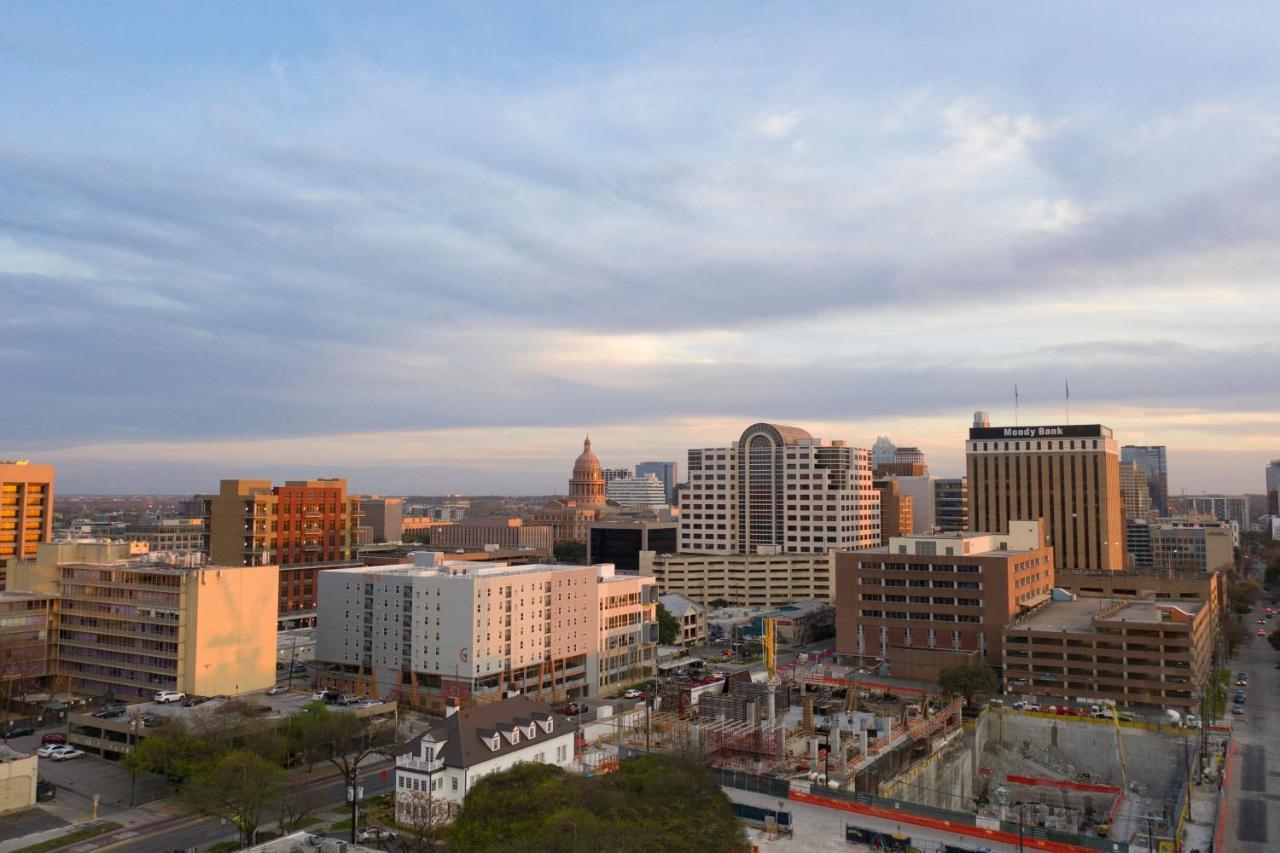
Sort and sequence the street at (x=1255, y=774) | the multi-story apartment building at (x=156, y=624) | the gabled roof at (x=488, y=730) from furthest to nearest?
the multi-story apartment building at (x=156, y=624), the street at (x=1255, y=774), the gabled roof at (x=488, y=730)

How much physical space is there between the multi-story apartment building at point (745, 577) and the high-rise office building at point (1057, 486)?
3452cm

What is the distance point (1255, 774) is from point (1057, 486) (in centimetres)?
9950

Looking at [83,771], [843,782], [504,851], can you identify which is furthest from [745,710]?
[83,771]

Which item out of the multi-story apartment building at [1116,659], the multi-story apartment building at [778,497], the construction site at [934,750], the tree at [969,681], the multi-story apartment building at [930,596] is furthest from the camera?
the multi-story apartment building at [778,497]

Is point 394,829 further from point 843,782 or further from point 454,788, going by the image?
point 843,782

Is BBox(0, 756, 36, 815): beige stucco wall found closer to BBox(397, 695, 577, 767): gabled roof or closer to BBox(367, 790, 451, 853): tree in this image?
BBox(367, 790, 451, 853): tree

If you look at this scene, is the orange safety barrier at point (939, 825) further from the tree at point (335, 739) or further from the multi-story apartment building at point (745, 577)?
the multi-story apartment building at point (745, 577)

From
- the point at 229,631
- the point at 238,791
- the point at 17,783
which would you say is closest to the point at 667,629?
the point at 229,631

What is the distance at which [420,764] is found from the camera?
204 feet

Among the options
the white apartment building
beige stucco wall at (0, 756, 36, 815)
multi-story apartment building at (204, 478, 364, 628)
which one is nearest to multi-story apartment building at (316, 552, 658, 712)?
the white apartment building

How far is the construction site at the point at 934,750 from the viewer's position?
266 ft

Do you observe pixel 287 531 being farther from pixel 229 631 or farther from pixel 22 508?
pixel 229 631

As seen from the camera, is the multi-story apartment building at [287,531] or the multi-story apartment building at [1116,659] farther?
the multi-story apartment building at [287,531]

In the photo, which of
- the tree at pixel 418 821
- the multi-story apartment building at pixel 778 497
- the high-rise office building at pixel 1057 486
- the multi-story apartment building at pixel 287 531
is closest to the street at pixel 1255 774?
the high-rise office building at pixel 1057 486
